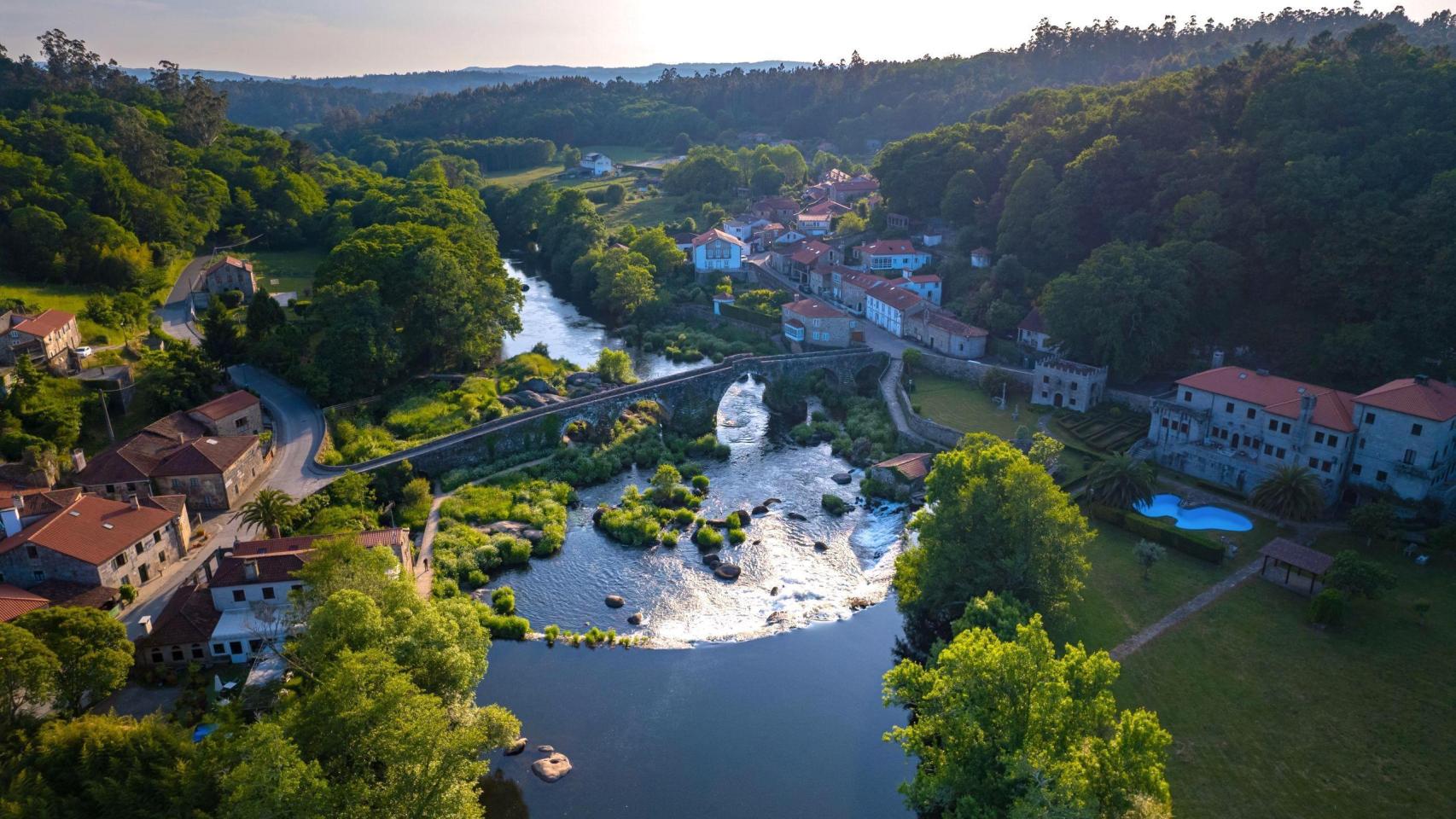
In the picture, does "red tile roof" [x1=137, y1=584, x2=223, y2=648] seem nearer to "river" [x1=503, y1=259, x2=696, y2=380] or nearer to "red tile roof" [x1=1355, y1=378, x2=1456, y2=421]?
"river" [x1=503, y1=259, x2=696, y2=380]

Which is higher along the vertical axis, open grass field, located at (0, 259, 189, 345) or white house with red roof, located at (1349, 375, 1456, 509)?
open grass field, located at (0, 259, 189, 345)

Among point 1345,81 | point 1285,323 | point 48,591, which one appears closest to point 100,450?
point 48,591

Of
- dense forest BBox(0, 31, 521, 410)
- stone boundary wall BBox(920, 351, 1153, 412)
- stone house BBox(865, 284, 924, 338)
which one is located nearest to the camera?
stone boundary wall BBox(920, 351, 1153, 412)

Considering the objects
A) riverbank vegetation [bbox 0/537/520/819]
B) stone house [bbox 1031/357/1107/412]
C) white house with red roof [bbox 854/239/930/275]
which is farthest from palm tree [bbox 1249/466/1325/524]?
white house with red roof [bbox 854/239/930/275]

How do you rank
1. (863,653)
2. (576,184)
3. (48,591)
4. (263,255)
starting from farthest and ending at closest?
(576,184) < (263,255) < (863,653) < (48,591)

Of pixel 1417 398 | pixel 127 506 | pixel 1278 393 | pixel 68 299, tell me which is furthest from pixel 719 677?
pixel 68 299

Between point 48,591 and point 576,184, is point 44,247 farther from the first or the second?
point 576,184

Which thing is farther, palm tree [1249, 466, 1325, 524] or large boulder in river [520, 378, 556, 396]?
large boulder in river [520, 378, 556, 396]

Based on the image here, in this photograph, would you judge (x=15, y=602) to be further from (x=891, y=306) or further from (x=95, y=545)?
(x=891, y=306)
